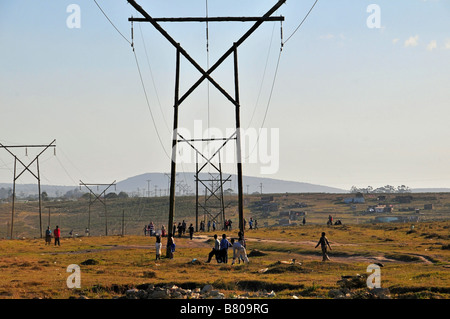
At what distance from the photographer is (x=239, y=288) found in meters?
23.8

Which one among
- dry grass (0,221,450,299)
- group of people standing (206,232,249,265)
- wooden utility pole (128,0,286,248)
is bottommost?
dry grass (0,221,450,299)

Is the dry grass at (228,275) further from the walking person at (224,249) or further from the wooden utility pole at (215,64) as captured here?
the wooden utility pole at (215,64)

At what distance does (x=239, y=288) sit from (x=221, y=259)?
10135mm

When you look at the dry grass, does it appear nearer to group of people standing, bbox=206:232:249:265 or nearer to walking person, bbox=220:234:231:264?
group of people standing, bbox=206:232:249:265

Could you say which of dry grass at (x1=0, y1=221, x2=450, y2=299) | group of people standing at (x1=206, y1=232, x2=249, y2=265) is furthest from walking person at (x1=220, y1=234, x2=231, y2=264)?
dry grass at (x1=0, y1=221, x2=450, y2=299)

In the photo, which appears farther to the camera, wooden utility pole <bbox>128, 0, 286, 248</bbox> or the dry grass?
wooden utility pole <bbox>128, 0, 286, 248</bbox>

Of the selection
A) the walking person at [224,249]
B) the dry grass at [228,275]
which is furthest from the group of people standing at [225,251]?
the dry grass at [228,275]

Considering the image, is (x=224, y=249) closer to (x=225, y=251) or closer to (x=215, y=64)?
(x=225, y=251)

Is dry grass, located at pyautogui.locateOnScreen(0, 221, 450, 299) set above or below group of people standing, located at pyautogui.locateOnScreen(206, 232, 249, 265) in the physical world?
below

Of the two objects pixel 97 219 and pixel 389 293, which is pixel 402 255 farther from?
pixel 97 219

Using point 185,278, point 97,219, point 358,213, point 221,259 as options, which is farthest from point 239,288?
point 97,219

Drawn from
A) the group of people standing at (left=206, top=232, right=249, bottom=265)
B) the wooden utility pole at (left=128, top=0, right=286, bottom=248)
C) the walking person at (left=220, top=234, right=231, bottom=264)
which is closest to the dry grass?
the group of people standing at (left=206, top=232, right=249, bottom=265)
